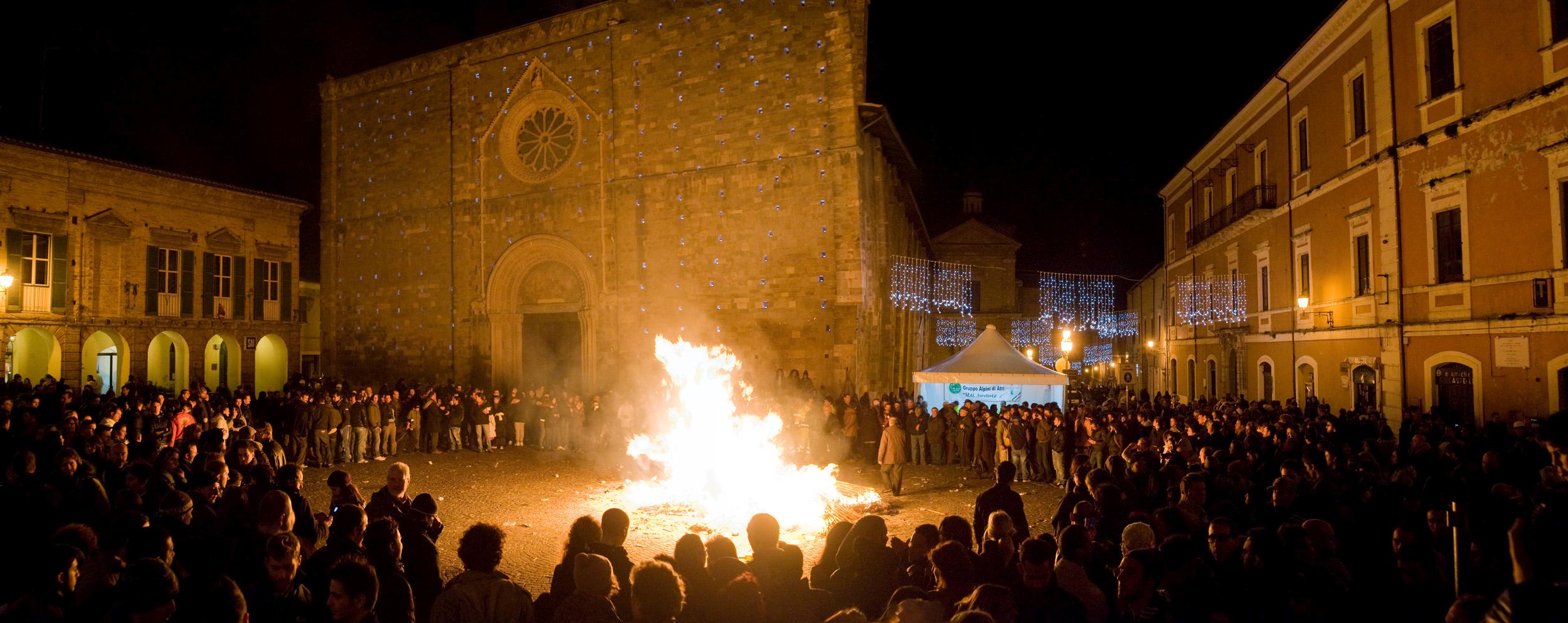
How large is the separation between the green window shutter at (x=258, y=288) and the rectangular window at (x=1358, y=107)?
1208 inches

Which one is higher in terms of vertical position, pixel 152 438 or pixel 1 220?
pixel 1 220

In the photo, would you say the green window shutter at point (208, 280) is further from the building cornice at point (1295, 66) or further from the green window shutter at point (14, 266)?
the building cornice at point (1295, 66)

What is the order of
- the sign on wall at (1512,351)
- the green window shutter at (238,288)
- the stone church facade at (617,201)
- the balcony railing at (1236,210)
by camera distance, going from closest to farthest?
the sign on wall at (1512,351) < the stone church facade at (617,201) < the balcony railing at (1236,210) < the green window shutter at (238,288)

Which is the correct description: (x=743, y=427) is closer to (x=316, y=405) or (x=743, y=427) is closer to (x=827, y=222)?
(x=827, y=222)

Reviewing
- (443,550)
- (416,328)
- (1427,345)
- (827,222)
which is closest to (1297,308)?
(1427,345)

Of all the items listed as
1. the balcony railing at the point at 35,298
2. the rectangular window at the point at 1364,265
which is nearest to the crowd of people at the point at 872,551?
the rectangular window at the point at 1364,265

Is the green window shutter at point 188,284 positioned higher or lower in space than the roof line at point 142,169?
lower

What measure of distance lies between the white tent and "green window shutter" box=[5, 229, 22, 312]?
2214 cm

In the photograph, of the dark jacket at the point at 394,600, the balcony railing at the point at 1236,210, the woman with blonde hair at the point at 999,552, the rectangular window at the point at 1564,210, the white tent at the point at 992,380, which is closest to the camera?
the dark jacket at the point at 394,600

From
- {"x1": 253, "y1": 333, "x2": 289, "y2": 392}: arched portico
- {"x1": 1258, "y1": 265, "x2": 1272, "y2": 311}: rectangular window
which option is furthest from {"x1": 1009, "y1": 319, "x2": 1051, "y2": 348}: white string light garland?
{"x1": 253, "y1": 333, "x2": 289, "y2": 392}: arched portico

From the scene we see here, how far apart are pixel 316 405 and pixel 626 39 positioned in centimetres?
1102

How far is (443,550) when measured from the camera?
890 cm

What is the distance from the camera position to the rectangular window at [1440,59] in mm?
13195

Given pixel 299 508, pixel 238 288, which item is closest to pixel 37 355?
pixel 238 288
